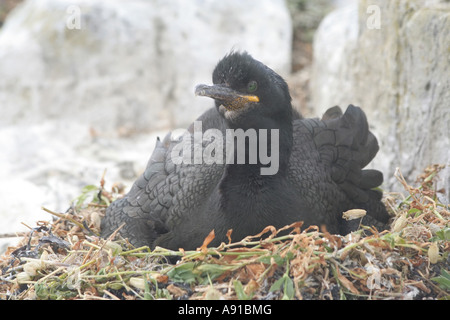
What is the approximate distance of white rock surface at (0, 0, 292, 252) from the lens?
8.87m

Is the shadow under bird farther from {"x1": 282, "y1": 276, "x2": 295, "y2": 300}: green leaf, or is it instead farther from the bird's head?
{"x1": 282, "y1": 276, "x2": 295, "y2": 300}: green leaf

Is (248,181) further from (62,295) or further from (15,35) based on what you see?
(15,35)

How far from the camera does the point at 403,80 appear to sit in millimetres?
5977

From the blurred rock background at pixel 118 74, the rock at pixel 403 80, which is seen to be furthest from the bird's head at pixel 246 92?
the blurred rock background at pixel 118 74

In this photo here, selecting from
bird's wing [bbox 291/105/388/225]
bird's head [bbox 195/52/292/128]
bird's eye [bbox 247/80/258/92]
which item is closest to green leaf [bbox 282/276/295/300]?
bird's head [bbox 195/52/292/128]

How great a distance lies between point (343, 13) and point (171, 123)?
9.80ft

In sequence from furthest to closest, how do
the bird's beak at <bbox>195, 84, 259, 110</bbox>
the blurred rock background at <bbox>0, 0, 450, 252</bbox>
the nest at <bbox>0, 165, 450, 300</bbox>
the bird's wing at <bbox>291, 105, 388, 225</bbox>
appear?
the blurred rock background at <bbox>0, 0, 450, 252</bbox> < the bird's wing at <bbox>291, 105, 388, 225</bbox> < the bird's beak at <bbox>195, 84, 259, 110</bbox> < the nest at <bbox>0, 165, 450, 300</bbox>

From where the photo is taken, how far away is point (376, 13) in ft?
20.9

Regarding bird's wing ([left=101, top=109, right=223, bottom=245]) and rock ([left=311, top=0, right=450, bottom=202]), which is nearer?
bird's wing ([left=101, top=109, right=223, bottom=245])

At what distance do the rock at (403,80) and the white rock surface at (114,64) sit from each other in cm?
220

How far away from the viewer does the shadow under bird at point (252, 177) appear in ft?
13.5

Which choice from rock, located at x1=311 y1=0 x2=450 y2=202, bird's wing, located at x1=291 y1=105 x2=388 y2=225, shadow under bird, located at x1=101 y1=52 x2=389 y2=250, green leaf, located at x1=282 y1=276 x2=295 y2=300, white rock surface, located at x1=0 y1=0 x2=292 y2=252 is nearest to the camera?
green leaf, located at x1=282 y1=276 x2=295 y2=300

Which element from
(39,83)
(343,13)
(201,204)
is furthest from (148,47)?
(201,204)

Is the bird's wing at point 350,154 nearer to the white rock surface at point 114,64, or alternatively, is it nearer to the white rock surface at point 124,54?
the white rock surface at point 114,64
